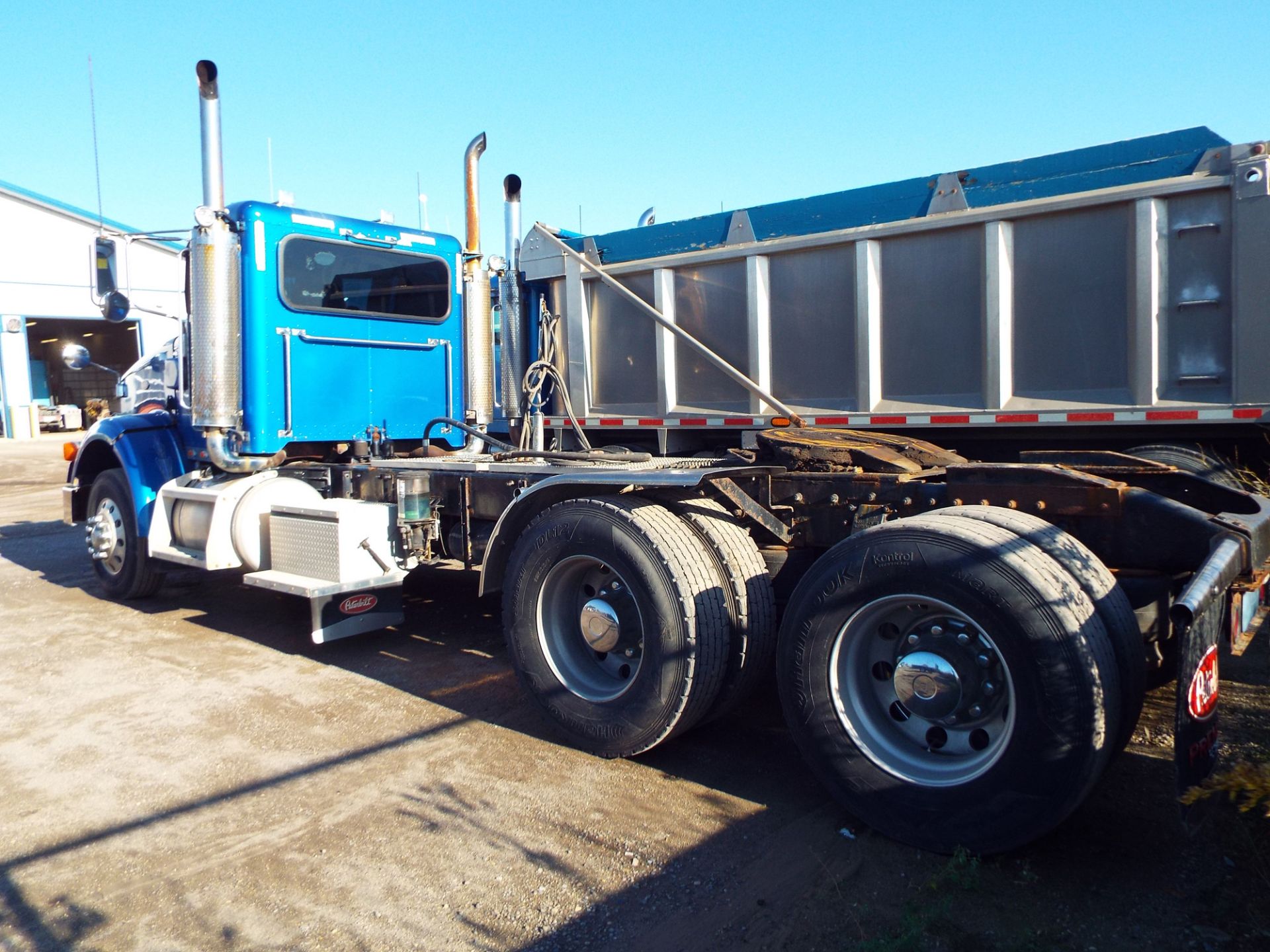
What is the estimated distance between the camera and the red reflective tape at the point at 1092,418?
457 cm

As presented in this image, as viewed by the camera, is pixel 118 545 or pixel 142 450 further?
pixel 118 545

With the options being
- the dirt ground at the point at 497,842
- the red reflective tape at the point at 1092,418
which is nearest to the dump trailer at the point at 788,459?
the red reflective tape at the point at 1092,418

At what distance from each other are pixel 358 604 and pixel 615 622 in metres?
2.46

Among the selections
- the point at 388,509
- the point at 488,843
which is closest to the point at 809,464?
the point at 488,843

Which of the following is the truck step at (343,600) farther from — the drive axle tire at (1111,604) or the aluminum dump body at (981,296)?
the drive axle tire at (1111,604)

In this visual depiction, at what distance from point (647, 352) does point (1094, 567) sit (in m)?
3.73

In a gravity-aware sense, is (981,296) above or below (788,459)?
above

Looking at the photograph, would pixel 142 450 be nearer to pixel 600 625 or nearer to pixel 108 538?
pixel 108 538

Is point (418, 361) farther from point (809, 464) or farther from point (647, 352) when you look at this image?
point (809, 464)

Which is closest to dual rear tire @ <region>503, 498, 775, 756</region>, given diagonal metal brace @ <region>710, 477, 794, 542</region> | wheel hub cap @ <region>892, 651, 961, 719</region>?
diagonal metal brace @ <region>710, 477, 794, 542</region>

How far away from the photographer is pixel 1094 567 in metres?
3.15

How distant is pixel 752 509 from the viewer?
13.8 feet

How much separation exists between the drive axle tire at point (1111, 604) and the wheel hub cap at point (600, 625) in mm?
1720

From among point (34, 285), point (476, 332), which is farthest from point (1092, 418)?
point (34, 285)
